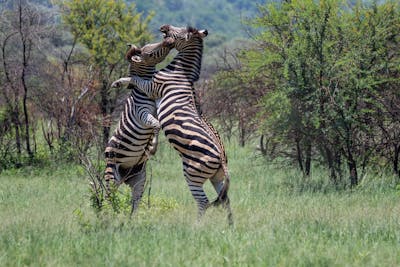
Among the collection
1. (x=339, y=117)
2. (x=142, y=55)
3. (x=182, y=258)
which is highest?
(x=142, y=55)

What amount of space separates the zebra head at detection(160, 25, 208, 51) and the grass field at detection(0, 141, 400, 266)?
226 centimetres

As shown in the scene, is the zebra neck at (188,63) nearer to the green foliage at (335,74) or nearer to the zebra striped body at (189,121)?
the zebra striped body at (189,121)

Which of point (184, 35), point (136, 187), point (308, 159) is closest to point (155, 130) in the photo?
point (136, 187)

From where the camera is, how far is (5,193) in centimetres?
1178

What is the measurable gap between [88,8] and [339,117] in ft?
31.7

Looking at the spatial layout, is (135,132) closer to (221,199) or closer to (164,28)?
(164,28)

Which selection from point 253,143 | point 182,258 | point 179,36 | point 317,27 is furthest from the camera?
point 253,143

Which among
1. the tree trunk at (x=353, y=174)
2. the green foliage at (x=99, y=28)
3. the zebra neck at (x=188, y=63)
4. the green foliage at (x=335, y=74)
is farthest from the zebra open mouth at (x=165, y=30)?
the green foliage at (x=99, y=28)

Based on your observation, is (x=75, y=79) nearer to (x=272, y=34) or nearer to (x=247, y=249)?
(x=272, y=34)

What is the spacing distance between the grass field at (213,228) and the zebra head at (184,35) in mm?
2257

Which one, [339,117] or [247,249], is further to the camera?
[339,117]

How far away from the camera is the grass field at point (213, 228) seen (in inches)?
236

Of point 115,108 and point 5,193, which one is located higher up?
point 115,108

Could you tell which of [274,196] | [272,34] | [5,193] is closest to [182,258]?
[274,196]
